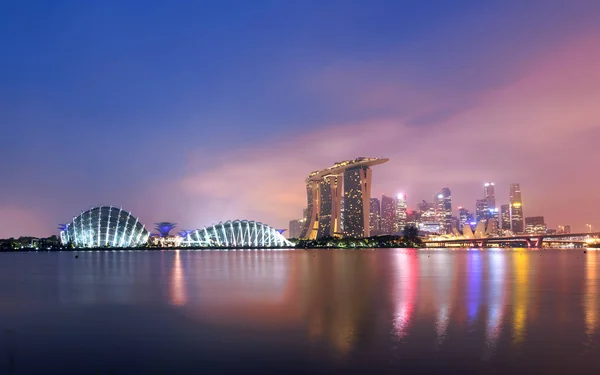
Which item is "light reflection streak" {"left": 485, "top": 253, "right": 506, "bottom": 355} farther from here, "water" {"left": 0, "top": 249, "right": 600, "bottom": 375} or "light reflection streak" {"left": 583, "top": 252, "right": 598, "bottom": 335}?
"light reflection streak" {"left": 583, "top": 252, "right": 598, "bottom": 335}

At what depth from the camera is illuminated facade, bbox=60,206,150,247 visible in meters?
169

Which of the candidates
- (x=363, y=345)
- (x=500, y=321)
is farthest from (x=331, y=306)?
(x=363, y=345)

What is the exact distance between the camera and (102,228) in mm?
170125

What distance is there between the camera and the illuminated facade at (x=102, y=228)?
169 m

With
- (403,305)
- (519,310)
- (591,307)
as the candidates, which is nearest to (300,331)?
(403,305)

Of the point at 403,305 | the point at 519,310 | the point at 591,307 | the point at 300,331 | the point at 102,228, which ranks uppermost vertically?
the point at 102,228

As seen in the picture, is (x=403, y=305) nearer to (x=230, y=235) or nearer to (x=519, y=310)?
(x=519, y=310)

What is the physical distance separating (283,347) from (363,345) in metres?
2.80

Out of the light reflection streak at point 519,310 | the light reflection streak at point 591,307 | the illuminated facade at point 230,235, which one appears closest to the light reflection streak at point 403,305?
the light reflection streak at point 519,310

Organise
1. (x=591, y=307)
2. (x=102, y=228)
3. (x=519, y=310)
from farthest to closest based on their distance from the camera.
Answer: (x=102, y=228), (x=591, y=307), (x=519, y=310)

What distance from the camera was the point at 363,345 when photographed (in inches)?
773

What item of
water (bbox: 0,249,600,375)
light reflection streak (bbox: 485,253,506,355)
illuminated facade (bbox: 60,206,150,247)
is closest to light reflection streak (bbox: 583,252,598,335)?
water (bbox: 0,249,600,375)

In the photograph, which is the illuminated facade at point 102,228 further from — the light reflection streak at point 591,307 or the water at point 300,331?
the light reflection streak at point 591,307

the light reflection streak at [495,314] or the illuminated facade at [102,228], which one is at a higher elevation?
the illuminated facade at [102,228]
